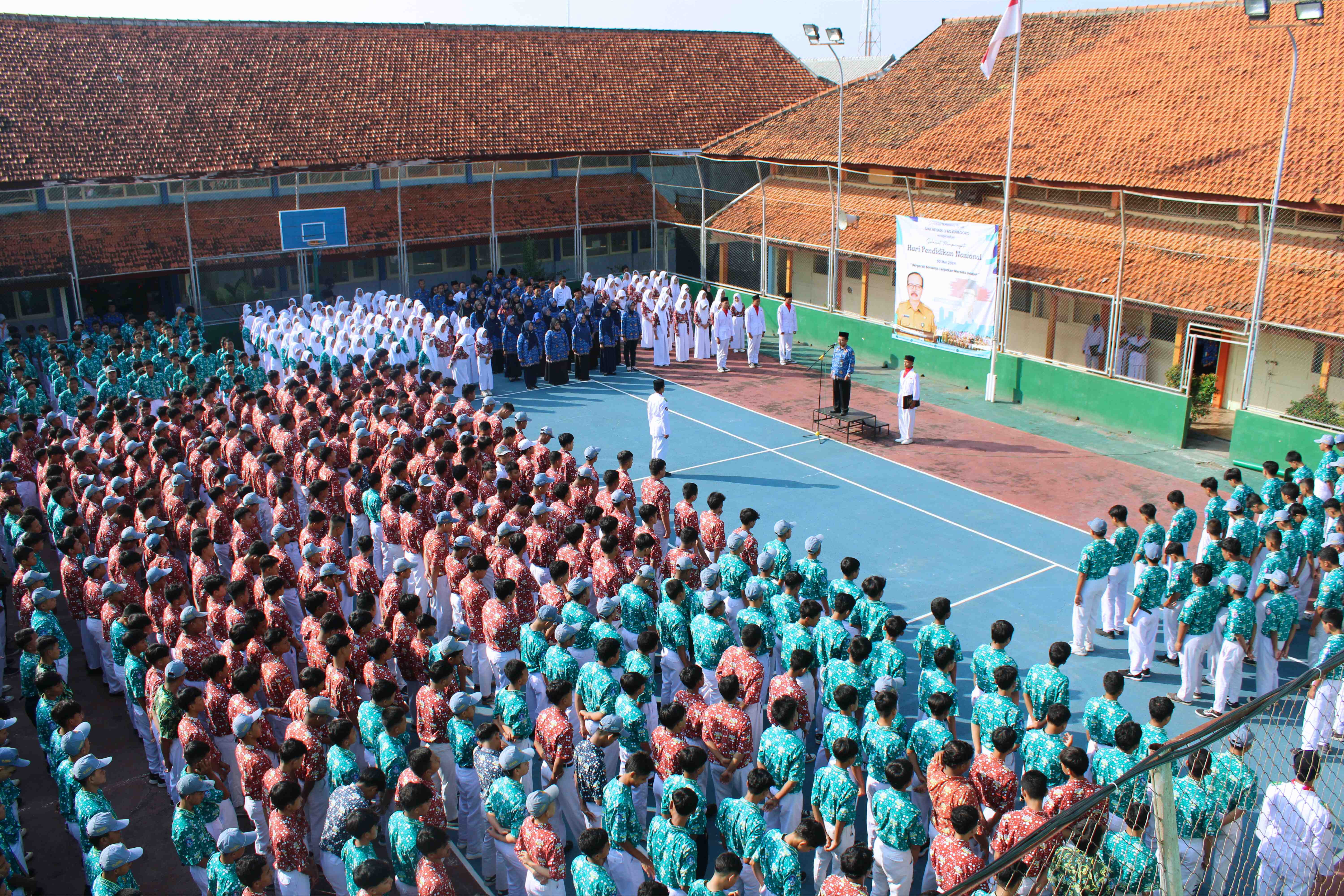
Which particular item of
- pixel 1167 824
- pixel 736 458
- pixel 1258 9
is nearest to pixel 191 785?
pixel 1167 824

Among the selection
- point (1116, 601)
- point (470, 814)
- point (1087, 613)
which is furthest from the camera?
point (1116, 601)

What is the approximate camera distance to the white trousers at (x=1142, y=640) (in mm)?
9547

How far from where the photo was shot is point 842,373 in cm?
1720

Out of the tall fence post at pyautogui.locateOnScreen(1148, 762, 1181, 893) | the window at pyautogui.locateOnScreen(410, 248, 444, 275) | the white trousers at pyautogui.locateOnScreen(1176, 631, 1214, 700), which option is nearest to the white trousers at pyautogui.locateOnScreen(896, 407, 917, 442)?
the white trousers at pyautogui.locateOnScreen(1176, 631, 1214, 700)

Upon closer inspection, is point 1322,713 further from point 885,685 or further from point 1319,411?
point 1319,411

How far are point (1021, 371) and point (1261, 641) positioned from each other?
10227 mm

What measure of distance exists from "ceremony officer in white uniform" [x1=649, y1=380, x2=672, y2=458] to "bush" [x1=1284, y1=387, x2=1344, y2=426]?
359 inches

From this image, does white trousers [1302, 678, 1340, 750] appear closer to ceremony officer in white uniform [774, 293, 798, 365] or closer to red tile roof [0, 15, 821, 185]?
ceremony officer in white uniform [774, 293, 798, 365]

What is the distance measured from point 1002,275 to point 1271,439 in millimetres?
5766

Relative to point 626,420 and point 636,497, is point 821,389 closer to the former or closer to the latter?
point 626,420

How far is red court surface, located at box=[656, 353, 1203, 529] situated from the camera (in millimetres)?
14266

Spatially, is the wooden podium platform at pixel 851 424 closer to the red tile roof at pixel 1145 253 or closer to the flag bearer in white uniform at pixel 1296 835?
the red tile roof at pixel 1145 253

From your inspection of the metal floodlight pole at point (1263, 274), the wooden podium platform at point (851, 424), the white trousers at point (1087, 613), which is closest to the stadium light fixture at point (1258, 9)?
the metal floodlight pole at point (1263, 274)

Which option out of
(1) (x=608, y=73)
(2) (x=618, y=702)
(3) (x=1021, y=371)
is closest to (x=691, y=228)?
(1) (x=608, y=73)
